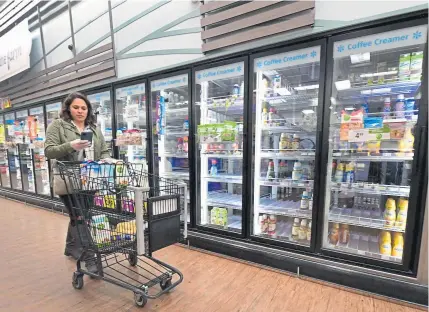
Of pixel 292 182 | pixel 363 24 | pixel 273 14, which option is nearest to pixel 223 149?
pixel 292 182

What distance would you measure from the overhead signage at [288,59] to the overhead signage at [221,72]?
0.64 feet

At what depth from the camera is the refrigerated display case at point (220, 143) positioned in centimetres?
255

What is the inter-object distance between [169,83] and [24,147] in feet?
15.4

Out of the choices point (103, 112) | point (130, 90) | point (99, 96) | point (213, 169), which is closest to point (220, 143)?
point (213, 169)

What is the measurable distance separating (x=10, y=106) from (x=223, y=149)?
235 inches

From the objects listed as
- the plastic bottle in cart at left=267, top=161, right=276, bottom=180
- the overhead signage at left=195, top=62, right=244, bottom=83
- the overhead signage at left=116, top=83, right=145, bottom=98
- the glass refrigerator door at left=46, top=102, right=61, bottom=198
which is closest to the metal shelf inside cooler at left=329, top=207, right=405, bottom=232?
the plastic bottle in cart at left=267, top=161, right=276, bottom=180

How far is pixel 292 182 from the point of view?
2439 mm

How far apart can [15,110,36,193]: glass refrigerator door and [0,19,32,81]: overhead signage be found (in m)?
0.97

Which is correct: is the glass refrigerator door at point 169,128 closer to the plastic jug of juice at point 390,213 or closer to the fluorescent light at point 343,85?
the fluorescent light at point 343,85

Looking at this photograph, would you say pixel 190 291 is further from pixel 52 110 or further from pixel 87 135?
pixel 52 110

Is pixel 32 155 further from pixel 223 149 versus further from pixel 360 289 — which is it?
pixel 360 289

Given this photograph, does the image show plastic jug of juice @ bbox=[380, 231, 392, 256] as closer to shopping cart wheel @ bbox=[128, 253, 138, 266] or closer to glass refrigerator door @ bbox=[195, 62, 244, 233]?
glass refrigerator door @ bbox=[195, 62, 244, 233]

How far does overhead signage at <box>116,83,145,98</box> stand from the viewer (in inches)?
126

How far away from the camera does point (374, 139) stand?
190cm
